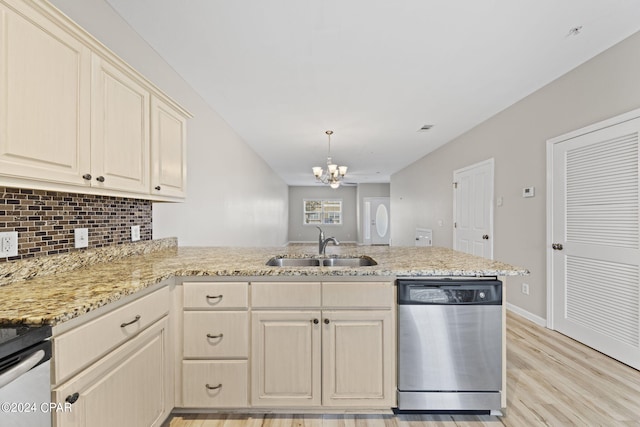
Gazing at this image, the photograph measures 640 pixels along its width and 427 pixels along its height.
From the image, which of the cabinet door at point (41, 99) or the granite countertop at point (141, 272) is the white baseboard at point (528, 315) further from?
the cabinet door at point (41, 99)

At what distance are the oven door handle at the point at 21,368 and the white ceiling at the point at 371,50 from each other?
2.07m

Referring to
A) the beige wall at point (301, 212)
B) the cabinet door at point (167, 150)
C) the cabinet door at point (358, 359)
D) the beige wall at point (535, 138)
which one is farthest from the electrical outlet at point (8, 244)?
the beige wall at point (301, 212)

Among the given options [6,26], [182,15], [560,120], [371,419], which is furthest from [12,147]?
[560,120]

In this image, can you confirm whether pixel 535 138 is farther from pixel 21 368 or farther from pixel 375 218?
pixel 375 218

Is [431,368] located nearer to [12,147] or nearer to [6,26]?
[12,147]

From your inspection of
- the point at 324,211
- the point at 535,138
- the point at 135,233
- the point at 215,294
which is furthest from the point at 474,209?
the point at 324,211

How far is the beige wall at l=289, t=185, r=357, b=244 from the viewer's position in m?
12.9

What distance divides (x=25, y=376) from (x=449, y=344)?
71.0 inches

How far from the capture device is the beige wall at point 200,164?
2.00 m

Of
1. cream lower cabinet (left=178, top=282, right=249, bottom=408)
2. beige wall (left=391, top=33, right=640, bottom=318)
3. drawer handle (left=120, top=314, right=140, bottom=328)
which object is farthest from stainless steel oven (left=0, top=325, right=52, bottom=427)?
beige wall (left=391, top=33, right=640, bottom=318)

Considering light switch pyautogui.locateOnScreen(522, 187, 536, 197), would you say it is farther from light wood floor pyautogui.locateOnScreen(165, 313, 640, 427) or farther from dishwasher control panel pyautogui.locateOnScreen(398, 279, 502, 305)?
dishwasher control panel pyautogui.locateOnScreen(398, 279, 502, 305)

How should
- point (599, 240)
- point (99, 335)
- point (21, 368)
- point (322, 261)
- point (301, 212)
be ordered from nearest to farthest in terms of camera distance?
point (21, 368) → point (99, 335) → point (322, 261) → point (599, 240) → point (301, 212)

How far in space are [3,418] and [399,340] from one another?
1.59 meters

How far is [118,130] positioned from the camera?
1637 mm
